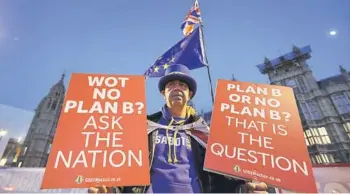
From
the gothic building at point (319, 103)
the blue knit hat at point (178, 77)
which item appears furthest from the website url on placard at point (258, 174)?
the gothic building at point (319, 103)

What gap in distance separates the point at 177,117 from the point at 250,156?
1.88m

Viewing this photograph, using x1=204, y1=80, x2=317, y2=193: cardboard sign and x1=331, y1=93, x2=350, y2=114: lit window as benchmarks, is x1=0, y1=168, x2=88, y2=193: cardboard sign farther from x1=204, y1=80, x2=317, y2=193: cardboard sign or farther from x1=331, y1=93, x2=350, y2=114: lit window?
x1=331, y1=93, x2=350, y2=114: lit window

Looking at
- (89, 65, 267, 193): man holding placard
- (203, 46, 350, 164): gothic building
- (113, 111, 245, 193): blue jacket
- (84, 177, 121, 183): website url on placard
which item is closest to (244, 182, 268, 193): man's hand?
(89, 65, 267, 193): man holding placard

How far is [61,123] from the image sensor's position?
3.31 metres

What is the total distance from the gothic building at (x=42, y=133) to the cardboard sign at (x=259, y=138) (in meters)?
32.4

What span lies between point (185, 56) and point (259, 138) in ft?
16.6

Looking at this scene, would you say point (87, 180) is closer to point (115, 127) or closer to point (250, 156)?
point (115, 127)

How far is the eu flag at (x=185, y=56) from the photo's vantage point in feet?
25.5

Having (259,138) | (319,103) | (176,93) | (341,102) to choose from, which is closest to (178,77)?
(176,93)

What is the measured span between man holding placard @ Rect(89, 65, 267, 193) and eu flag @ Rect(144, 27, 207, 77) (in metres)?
2.74

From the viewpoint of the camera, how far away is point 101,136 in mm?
3287

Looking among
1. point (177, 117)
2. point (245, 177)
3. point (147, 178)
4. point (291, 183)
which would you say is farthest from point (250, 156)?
point (177, 117)

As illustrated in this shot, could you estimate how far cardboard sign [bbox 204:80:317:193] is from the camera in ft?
10.1

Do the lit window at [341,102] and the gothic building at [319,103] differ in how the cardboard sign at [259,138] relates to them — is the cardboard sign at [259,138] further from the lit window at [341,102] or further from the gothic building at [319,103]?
the lit window at [341,102]
